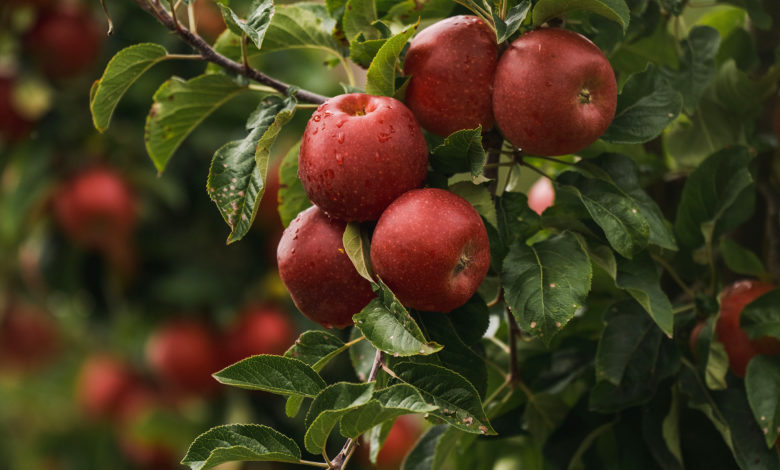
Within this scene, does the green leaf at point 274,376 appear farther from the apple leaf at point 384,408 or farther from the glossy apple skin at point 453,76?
the glossy apple skin at point 453,76

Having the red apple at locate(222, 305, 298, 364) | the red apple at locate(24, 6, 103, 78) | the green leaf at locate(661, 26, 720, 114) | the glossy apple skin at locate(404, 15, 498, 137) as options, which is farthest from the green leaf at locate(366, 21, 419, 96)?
the red apple at locate(24, 6, 103, 78)

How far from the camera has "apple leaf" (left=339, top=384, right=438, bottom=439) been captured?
416 millimetres

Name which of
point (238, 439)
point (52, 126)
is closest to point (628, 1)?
point (238, 439)

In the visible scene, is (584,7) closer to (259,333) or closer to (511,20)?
(511,20)

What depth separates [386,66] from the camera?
504 millimetres

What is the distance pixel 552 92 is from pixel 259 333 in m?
0.96

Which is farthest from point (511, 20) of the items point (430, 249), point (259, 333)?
point (259, 333)

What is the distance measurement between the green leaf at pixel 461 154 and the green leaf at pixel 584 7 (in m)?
0.09

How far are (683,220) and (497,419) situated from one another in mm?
214

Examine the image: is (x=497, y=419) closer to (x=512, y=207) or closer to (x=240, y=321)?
(x=512, y=207)

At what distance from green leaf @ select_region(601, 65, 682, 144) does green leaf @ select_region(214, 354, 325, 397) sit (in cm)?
26

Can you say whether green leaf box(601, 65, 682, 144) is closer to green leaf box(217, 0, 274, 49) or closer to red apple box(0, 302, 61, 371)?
green leaf box(217, 0, 274, 49)

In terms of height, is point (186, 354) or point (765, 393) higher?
point (765, 393)

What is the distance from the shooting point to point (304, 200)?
1.97 feet
